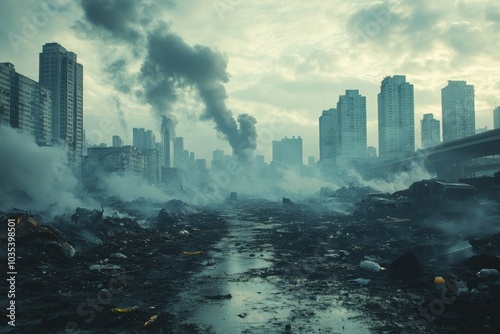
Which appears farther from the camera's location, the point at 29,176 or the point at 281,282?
the point at 29,176

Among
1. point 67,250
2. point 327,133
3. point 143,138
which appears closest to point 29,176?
point 67,250

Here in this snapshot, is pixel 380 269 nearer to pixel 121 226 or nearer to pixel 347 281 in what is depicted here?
pixel 347 281

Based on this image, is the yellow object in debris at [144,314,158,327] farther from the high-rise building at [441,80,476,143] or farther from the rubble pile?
the high-rise building at [441,80,476,143]

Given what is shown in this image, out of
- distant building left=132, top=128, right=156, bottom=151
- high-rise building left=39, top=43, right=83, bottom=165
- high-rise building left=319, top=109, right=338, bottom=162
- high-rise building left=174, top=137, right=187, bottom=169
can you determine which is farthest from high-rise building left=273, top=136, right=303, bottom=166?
high-rise building left=39, top=43, right=83, bottom=165

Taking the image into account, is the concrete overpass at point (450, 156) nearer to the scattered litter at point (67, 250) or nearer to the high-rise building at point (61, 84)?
the scattered litter at point (67, 250)

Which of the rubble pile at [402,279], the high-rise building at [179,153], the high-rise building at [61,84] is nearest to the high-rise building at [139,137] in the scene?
the high-rise building at [179,153]

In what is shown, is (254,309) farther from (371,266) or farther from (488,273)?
(488,273)

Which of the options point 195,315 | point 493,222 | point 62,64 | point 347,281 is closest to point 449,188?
point 493,222
